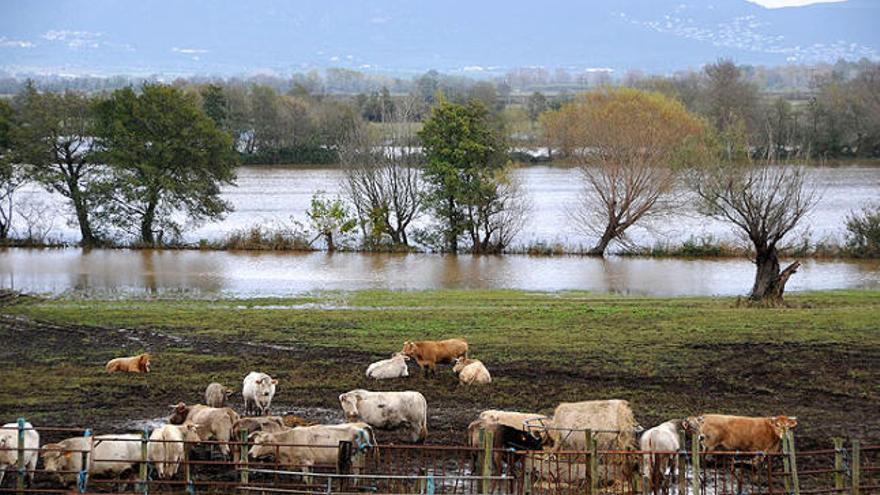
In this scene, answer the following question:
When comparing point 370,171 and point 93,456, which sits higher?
point 370,171

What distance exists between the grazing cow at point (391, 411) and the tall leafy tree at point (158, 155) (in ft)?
119

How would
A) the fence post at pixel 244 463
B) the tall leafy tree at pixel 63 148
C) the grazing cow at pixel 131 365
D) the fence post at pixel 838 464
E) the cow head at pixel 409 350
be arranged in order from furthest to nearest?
the tall leafy tree at pixel 63 148
the grazing cow at pixel 131 365
the cow head at pixel 409 350
the fence post at pixel 244 463
the fence post at pixel 838 464

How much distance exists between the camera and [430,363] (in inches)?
852

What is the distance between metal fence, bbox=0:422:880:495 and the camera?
45.7ft

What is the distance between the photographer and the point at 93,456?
14750 millimetres

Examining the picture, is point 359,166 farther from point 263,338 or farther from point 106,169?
point 263,338

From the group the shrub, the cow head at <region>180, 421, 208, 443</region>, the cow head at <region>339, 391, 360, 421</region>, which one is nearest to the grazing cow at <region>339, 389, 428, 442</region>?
the cow head at <region>339, 391, 360, 421</region>

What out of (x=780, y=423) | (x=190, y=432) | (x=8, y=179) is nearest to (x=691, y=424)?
(x=780, y=423)

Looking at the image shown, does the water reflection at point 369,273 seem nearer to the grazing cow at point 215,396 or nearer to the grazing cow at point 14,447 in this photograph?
the grazing cow at point 215,396

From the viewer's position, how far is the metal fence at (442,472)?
1394cm

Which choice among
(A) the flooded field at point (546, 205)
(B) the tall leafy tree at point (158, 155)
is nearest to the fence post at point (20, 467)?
(A) the flooded field at point (546, 205)

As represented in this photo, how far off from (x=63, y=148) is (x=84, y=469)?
41.7 m

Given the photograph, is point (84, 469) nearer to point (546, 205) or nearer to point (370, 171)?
point (370, 171)

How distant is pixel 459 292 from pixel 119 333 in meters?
13.7
